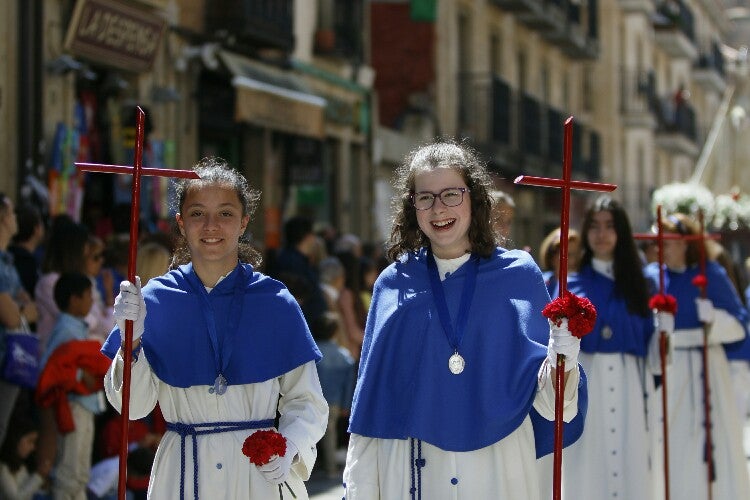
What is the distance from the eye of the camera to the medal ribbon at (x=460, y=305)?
5738 mm

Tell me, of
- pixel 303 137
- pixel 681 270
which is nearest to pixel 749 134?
pixel 303 137

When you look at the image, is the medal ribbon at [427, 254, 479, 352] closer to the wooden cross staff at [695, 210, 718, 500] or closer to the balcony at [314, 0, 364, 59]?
the wooden cross staff at [695, 210, 718, 500]

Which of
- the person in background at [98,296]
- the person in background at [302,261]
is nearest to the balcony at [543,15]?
the person in background at [302,261]

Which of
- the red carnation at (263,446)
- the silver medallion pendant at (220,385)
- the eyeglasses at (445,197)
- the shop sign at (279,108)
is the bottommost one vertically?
the red carnation at (263,446)

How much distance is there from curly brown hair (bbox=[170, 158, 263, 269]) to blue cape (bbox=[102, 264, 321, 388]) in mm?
224

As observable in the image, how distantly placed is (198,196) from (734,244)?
1014 centimetres

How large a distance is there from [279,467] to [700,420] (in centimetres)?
540

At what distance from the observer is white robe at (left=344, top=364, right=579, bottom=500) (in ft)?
18.7

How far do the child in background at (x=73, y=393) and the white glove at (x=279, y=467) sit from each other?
398 cm

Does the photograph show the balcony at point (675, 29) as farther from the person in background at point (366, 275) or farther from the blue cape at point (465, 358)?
the blue cape at point (465, 358)

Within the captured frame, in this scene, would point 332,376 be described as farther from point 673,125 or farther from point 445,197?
point 673,125

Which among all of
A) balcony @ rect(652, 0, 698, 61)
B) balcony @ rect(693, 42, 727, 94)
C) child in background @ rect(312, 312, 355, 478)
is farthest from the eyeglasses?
balcony @ rect(693, 42, 727, 94)

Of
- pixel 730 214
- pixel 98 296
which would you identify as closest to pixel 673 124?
pixel 730 214

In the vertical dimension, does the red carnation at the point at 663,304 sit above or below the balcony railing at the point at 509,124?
below
